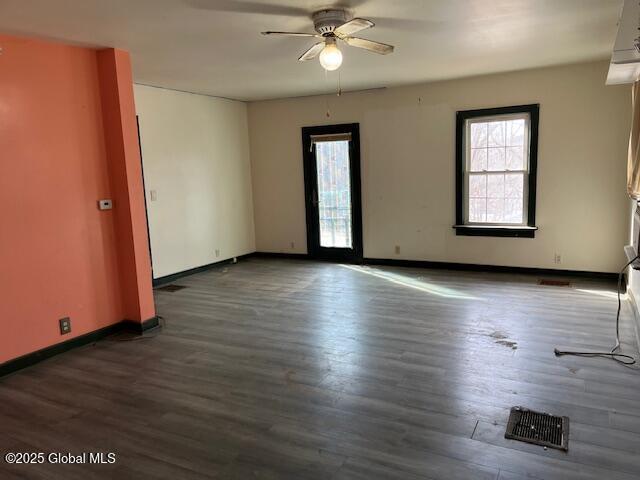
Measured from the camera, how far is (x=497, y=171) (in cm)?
596

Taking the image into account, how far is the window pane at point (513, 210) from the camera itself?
5920mm

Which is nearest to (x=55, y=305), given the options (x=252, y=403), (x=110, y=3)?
(x=252, y=403)

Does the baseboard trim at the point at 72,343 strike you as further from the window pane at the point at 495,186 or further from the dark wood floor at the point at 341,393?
the window pane at the point at 495,186

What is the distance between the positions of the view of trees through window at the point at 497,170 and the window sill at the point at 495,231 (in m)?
0.10

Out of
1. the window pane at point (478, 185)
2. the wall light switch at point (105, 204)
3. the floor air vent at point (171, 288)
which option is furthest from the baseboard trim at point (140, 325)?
the window pane at point (478, 185)

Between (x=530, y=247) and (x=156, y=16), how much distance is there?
4928 mm

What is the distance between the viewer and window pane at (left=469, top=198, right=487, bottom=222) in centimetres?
614

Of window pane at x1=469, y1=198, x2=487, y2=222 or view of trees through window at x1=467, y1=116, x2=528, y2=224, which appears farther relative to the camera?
window pane at x1=469, y1=198, x2=487, y2=222

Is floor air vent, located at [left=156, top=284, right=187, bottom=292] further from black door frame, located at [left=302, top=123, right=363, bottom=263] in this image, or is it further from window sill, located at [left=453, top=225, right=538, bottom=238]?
window sill, located at [left=453, top=225, right=538, bottom=238]

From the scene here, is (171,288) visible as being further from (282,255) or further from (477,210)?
(477,210)

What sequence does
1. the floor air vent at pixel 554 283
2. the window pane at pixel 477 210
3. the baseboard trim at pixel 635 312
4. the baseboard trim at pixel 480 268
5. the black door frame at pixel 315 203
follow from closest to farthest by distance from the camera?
the baseboard trim at pixel 635 312 < the floor air vent at pixel 554 283 < the baseboard trim at pixel 480 268 < the window pane at pixel 477 210 < the black door frame at pixel 315 203

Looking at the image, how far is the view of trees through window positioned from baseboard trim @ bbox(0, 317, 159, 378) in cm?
428

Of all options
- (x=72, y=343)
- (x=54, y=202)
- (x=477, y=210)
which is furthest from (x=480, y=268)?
(x=54, y=202)

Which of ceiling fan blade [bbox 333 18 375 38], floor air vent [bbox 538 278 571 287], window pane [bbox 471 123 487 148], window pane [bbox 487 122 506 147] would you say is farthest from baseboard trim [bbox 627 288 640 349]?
ceiling fan blade [bbox 333 18 375 38]
